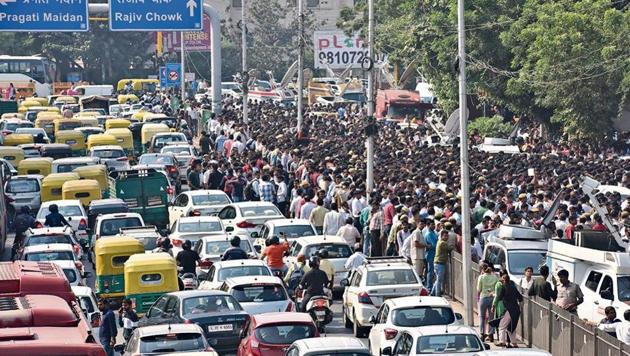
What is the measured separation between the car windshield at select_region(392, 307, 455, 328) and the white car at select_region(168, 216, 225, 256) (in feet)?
35.3

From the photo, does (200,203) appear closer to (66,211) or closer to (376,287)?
(66,211)

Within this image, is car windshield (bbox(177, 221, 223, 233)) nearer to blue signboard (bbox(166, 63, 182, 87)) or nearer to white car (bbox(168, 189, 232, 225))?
white car (bbox(168, 189, 232, 225))

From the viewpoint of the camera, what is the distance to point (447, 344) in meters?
21.4

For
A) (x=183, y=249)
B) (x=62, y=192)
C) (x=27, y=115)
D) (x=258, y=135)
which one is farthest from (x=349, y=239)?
(x=27, y=115)

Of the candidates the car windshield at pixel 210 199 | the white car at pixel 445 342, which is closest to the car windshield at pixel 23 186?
the car windshield at pixel 210 199

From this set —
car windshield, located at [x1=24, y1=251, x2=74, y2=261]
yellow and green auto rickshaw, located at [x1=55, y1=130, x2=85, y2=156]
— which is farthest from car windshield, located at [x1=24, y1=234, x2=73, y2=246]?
yellow and green auto rickshaw, located at [x1=55, y1=130, x2=85, y2=156]

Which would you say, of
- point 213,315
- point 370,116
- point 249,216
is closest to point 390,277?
point 213,315

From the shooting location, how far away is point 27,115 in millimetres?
73562

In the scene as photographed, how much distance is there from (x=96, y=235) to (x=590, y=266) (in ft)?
43.8

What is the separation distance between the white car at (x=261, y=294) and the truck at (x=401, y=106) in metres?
49.8

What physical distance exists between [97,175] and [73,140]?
12945 millimetres

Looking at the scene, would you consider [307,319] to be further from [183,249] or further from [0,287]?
[183,249]

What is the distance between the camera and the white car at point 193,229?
34.6m

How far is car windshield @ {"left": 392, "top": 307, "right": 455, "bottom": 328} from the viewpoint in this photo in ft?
78.0
